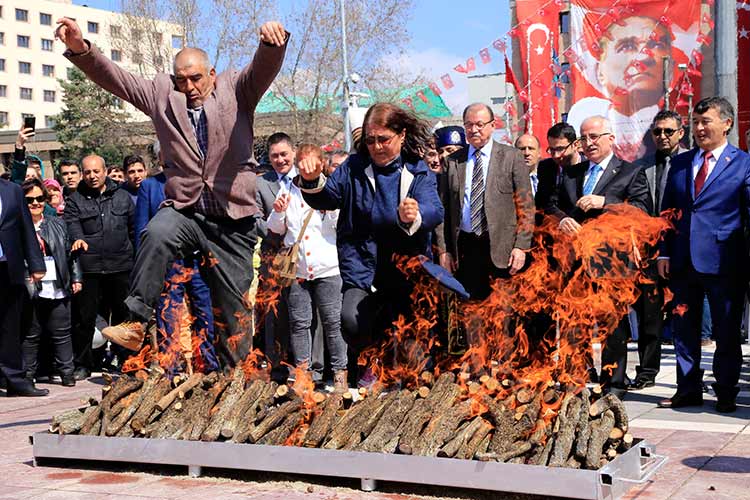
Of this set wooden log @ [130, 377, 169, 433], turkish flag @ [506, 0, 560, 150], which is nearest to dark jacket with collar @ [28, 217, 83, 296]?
wooden log @ [130, 377, 169, 433]

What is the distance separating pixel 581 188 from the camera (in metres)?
8.17

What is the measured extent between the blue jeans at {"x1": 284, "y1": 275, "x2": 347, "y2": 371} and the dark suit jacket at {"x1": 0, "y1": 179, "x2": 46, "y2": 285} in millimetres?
2481

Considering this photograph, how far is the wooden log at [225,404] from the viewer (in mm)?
5523

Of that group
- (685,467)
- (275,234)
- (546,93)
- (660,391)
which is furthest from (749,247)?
(546,93)

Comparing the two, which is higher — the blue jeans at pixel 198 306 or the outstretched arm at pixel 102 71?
the outstretched arm at pixel 102 71

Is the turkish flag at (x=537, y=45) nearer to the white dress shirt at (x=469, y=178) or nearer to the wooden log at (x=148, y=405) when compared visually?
the white dress shirt at (x=469, y=178)

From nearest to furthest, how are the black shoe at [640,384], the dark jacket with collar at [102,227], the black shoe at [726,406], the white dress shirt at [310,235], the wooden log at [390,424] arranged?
1. the wooden log at [390,424]
2. the black shoe at [726,406]
3. the black shoe at [640,384]
4. the white dress shirt at [310,235]
5. the dark jacket with collar at [102,227]

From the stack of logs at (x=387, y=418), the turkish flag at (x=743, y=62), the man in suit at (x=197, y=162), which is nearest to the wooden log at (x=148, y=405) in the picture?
the stack of logs at (x=387, y=418)

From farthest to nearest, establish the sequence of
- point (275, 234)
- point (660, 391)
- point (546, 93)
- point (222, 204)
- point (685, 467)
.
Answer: point (546, 93), point (275, 234), point (660, 391), point (222, 204), point (685, 467)

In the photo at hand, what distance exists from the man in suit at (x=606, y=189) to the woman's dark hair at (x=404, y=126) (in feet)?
5.83

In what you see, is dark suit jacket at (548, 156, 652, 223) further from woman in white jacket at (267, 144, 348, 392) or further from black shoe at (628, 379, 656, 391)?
woman in white jacket at (267, 144, 348, 392)

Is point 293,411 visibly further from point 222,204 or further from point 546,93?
point 546,93

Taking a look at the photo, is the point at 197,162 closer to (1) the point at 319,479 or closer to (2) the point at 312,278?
(1) the point at 319,479

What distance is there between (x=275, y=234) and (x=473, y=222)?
7.23ft
